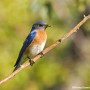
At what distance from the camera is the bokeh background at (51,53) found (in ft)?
38.3

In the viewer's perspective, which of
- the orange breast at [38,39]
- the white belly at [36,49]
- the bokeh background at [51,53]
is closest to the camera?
the white belly at [36,49]

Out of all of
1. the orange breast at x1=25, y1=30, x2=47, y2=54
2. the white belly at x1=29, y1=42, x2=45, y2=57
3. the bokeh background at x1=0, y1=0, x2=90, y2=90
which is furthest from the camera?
the bokeh background at x1=0, y1=0, x2=90, y2=90


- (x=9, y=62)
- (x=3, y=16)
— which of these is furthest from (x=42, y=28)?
(x=3, y=16)

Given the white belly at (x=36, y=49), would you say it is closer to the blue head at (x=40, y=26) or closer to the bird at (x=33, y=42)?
the bird at (x=33, y=42)

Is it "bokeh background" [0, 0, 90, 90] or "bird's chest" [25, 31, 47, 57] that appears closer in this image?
"bird's chest" [25, 31, 47, 57]

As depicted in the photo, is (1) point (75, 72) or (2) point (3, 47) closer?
(2) point (3, 47)

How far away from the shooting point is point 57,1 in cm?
948

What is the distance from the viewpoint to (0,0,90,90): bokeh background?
38.3 feet

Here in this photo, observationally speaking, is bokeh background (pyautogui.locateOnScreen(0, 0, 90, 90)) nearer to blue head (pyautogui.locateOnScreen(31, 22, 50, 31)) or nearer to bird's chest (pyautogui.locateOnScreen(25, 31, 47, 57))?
blue head (pyautogui.locateOnScreen(31, 22, 50, 31))

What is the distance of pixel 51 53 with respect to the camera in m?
14.9

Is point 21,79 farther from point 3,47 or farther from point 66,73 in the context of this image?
point 66,73

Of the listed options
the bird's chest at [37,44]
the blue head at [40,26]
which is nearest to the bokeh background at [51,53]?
the blue head at [40,26]

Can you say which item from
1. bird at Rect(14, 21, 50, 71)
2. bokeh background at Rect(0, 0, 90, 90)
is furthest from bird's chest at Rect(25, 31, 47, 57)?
bokeh background at Rect(0, 0, 90, 90)

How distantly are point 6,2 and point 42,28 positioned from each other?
16.6 ft
